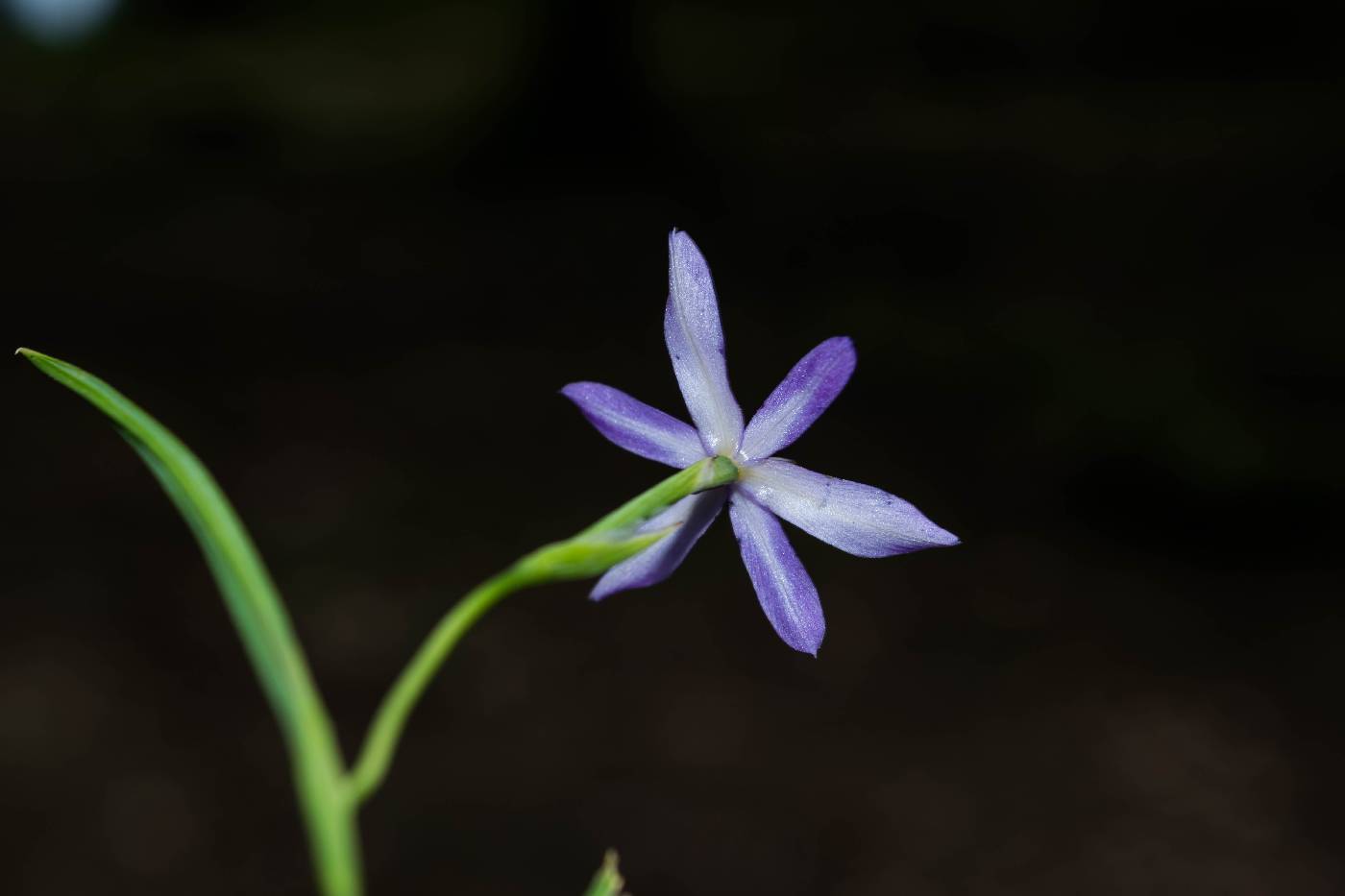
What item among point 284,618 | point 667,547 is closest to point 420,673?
point 284,618

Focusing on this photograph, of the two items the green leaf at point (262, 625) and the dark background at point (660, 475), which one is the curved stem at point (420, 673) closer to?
the green leaf at point (262, 625)

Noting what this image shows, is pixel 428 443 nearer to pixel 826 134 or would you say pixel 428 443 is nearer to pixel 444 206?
pixel 444 206

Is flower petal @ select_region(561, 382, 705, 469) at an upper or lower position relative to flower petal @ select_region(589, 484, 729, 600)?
upper

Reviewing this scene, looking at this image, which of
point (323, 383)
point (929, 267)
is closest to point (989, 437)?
point (929, 267)

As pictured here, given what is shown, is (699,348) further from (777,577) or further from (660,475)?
(660,475)

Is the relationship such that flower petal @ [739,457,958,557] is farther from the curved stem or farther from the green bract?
the curved stem

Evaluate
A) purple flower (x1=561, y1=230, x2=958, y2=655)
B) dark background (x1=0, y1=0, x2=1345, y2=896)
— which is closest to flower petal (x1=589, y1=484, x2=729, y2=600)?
purple flower (x1=561, y1=230, x2=958, y2=655)
